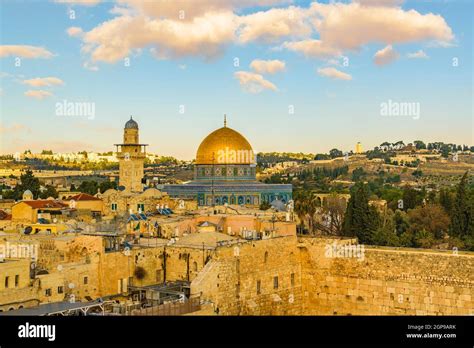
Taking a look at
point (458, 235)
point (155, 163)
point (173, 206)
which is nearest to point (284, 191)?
point (173, 206)

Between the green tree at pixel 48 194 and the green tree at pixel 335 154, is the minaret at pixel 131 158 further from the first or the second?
the green tree at pixel 335 154

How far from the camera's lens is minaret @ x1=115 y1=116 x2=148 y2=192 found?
33781mm

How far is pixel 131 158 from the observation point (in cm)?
3388

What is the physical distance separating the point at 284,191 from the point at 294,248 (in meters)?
19.0

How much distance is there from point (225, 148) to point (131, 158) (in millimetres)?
5728

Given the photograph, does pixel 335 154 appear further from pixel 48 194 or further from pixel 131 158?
pixel 131 158

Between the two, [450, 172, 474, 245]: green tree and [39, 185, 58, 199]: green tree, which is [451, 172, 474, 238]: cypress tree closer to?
[450, 172, 474, 245]: green tree

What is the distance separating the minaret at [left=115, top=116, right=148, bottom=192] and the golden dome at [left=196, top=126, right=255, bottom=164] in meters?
4.45

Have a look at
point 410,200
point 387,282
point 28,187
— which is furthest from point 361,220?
point 28,187

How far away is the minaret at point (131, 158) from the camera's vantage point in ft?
111

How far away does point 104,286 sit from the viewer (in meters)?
16.0

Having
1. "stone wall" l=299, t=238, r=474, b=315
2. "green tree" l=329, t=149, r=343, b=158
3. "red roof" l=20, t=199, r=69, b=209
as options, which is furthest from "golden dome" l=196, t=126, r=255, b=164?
"green tree" l=329, t=149, r=343, b=158

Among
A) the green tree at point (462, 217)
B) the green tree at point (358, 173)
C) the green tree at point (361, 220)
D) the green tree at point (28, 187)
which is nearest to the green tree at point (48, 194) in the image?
the green tree at point (28, 187)

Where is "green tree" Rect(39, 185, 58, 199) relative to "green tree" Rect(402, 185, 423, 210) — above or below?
above
